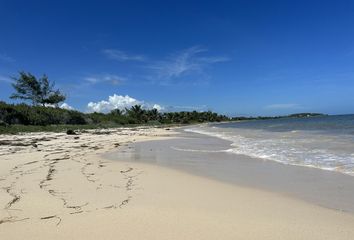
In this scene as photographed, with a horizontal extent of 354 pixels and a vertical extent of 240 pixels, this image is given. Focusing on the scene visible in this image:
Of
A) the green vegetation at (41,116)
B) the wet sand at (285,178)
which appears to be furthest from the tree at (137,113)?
the wet sand at (285,178)

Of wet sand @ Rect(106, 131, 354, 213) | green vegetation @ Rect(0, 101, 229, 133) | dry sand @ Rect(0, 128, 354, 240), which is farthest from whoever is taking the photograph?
green vegetation @ Rect(0, 101, 229, 133)

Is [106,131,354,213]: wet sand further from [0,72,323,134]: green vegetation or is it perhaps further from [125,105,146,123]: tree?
[125,105,146,123]: tree

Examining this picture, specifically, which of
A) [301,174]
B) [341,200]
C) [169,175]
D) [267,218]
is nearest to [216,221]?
[267,218]

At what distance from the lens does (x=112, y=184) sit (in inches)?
271

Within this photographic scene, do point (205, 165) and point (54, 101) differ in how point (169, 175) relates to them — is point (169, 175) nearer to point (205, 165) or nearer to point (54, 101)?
point (205, 165)

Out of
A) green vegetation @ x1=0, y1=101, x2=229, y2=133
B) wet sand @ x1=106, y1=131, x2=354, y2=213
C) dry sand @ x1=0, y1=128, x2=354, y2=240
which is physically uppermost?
green vegetation @ x1=0, y1=101, x2=229, y2=133

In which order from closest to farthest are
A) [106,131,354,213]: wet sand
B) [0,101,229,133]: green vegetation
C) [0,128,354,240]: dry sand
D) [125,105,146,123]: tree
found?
[0,128,354,240]: dry sand < [106,131,354,213]: wet sand < [0,101,229,133]: green vegetation < [125,105,146,123]: tree

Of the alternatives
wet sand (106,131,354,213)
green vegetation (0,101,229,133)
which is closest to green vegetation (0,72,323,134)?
green vegetation (0,101,229,133)

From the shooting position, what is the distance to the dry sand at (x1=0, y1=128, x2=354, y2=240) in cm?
404

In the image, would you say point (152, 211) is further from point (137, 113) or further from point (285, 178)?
point (137, 113)

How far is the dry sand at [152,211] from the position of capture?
4044 millimetres

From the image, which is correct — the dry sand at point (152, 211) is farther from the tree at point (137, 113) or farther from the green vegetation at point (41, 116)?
the tree at point (137, 113)

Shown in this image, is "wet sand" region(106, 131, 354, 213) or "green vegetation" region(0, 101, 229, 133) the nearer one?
"wet sand" region(106, 131, 354, 213)

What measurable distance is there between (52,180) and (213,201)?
3715mm
